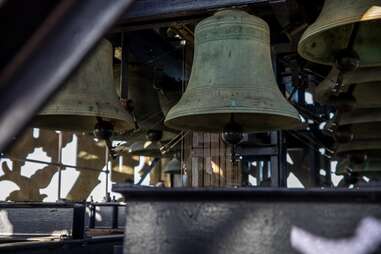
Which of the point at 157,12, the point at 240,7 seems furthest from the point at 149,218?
the point at 157,12

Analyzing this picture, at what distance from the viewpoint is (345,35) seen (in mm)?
2992

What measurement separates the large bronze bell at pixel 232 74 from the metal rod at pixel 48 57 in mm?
2017

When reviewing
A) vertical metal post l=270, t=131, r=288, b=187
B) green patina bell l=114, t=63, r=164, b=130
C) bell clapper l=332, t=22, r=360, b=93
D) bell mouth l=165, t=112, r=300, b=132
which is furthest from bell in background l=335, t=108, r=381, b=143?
bell clapper l=332, t=22, r=360, b=93

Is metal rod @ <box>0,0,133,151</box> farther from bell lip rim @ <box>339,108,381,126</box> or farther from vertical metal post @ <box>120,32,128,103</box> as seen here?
bell lip rim @ <box>339,108,381,126</box>

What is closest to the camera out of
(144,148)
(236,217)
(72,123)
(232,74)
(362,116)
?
(236,217)

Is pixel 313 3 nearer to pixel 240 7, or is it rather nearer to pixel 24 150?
pixel 240 7

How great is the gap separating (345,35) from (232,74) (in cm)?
67

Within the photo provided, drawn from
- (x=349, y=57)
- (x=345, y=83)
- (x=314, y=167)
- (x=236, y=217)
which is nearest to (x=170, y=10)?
(x=349, y=57)

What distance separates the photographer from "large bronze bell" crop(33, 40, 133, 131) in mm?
2943

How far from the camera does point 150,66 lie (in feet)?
15.6

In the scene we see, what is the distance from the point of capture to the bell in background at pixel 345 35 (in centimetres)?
245

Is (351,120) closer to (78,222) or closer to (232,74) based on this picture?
(232,74)

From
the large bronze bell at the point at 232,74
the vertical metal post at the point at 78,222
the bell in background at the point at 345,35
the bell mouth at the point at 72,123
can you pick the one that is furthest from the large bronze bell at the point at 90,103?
the bell in background at the point at 345,35

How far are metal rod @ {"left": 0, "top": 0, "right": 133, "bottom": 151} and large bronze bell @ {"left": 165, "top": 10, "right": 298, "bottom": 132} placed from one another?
6.62 ft
